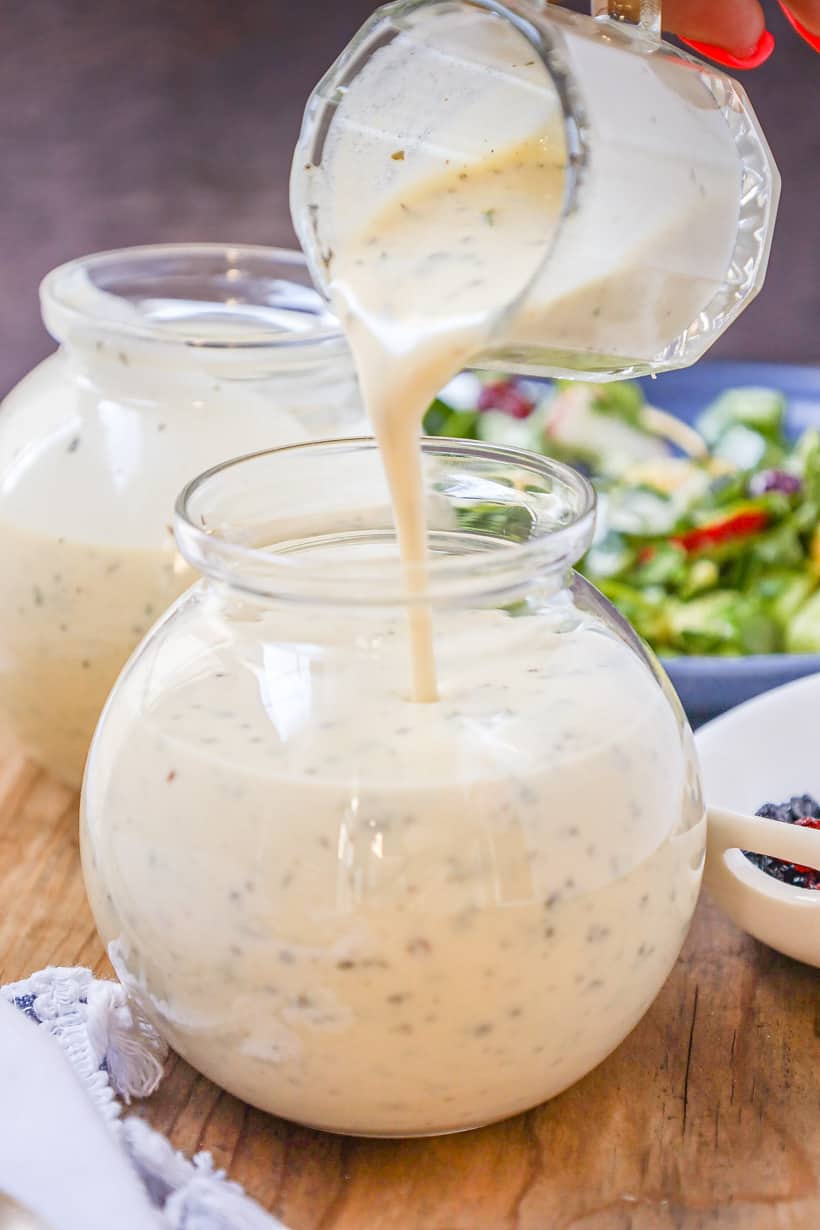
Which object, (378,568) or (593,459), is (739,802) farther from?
(593,459)

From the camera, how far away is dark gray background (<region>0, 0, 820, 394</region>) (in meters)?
2.51

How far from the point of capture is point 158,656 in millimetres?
760

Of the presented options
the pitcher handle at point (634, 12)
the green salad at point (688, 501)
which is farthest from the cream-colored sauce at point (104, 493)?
the green salad at point (688, 501)

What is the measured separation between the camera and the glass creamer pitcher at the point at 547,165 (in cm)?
72

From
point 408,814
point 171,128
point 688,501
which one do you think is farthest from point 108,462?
point 171,128

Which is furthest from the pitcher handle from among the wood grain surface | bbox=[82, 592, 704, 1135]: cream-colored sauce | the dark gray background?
the dark gray background

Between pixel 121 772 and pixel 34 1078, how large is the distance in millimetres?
149

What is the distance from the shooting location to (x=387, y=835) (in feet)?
2.11

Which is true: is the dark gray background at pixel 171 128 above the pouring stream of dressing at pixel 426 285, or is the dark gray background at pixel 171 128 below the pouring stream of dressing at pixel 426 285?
below

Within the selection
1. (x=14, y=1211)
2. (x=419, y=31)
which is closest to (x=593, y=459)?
(x=419, y=31)

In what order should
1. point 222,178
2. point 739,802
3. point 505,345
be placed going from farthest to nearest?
point 222,178 < point 739,802 < point 505,345

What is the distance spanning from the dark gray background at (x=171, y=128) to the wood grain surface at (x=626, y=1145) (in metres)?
1.96

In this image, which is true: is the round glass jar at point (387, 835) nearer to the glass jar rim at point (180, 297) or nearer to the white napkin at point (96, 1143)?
the white napkin at point (96, 1143)

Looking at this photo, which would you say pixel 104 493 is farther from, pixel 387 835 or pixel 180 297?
pixel 387 835
